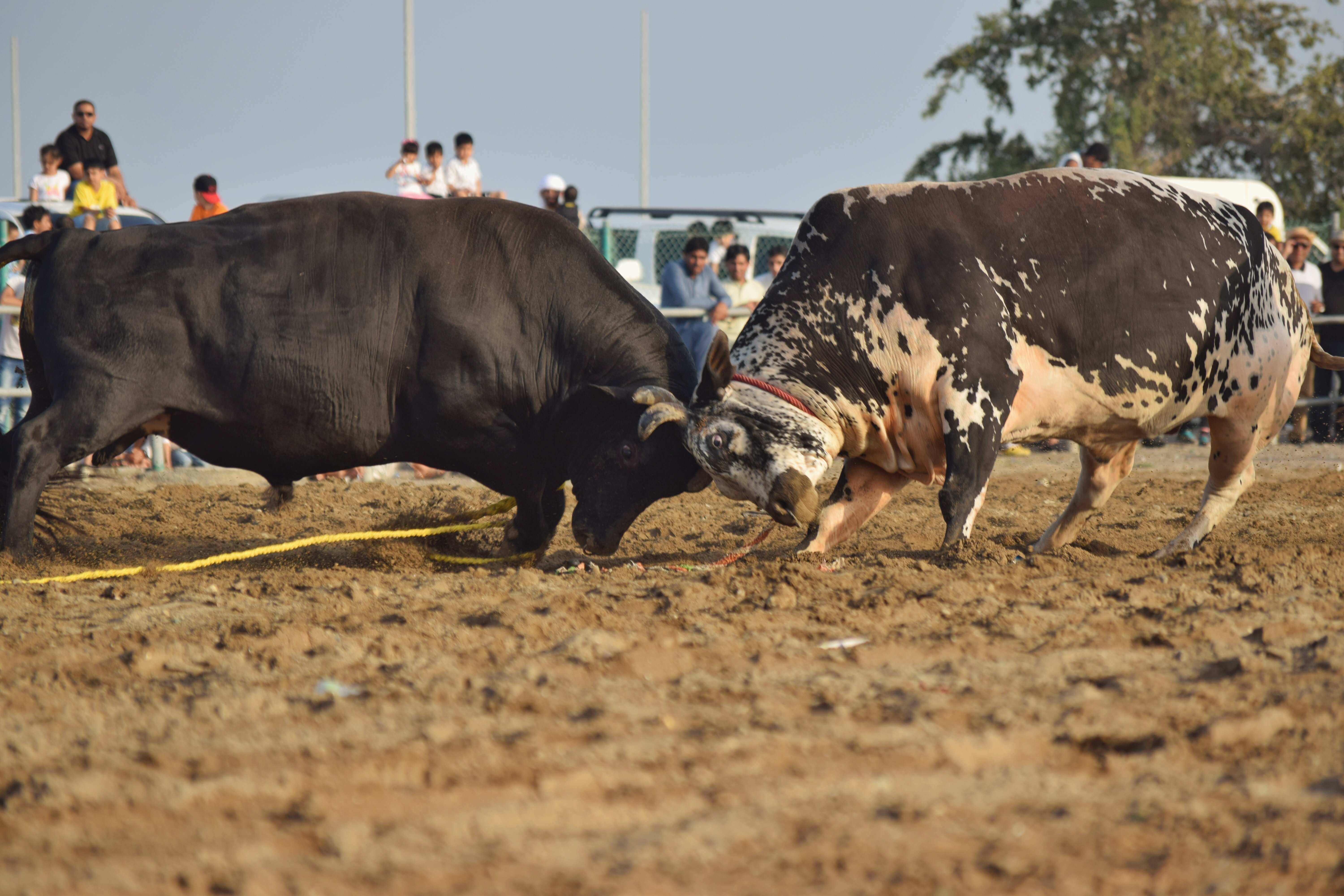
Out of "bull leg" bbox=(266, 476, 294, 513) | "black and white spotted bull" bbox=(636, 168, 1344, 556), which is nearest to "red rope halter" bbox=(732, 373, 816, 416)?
"black and white spotted bull" bbox=(636, 168, 1344, 556)

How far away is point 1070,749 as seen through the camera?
97.3 inches

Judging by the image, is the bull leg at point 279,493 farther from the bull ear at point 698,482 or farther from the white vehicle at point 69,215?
the white vehicle at point 69,215

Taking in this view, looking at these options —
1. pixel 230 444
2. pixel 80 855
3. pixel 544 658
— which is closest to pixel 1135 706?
pixel 544 658

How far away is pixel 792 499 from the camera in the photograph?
15.9 ft

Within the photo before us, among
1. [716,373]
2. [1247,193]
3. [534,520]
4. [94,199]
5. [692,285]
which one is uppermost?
[1247,193]

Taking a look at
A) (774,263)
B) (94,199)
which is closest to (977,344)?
(774,263)

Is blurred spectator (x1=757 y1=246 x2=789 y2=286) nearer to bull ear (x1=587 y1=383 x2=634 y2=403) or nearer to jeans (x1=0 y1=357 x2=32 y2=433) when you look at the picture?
bull ear (x1=587 y1=383 x2=634 y2=403)

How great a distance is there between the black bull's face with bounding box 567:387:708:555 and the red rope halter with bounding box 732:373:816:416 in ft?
1.31

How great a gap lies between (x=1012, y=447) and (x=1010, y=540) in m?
5.00

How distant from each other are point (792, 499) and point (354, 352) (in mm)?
1903

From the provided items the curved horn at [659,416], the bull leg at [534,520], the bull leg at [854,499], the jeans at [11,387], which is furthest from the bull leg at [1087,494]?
the jeans at [11,387]

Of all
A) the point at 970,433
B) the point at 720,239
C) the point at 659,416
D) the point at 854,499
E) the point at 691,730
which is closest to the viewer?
the point at 691,730

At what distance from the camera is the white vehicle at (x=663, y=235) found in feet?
39.9

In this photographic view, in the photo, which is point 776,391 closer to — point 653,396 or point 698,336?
point 653,396
